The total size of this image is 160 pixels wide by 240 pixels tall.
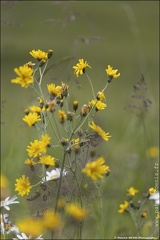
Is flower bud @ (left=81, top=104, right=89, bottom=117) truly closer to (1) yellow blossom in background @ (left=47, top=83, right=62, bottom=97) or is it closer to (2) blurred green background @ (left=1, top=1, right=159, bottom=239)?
(1) yellow blossom in background @ (left=47, top=83, right=62, bottom=97)

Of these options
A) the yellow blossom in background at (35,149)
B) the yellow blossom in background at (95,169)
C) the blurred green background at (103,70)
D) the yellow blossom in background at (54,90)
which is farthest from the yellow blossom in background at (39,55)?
the blurred green background at (103,70)

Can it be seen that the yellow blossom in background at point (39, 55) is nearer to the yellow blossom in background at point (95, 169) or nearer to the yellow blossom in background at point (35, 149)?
the yellow blossom in background at point (35, 149)

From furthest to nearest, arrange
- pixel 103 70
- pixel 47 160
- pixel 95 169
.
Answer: pixel 103 70, pixel 47 160, pixel 95 169

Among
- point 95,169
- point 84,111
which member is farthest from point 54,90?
point 95,169

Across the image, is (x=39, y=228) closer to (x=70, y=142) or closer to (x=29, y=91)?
(x=70, y=142)

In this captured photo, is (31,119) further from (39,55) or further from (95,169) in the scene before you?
(95,169)

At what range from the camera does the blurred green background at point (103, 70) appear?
9.42 ft

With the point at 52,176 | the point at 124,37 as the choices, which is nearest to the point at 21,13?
the point at 124,37

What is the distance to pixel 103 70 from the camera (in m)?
12.3

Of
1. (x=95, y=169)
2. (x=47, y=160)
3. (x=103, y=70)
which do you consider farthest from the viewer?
(x=103, y=70)

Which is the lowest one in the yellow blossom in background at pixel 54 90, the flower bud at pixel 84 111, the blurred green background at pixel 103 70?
the flower bud at pixel 84 111

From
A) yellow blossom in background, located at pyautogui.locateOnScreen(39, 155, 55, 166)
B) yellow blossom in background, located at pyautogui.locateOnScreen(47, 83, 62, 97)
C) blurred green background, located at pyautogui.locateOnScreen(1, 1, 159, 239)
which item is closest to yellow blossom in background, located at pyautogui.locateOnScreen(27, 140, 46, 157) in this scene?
yellow blossom in background, located at pyautogui.locateOnScreen(39, 155, 55, 166)

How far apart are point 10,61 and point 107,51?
11.2ft

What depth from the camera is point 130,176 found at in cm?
367
